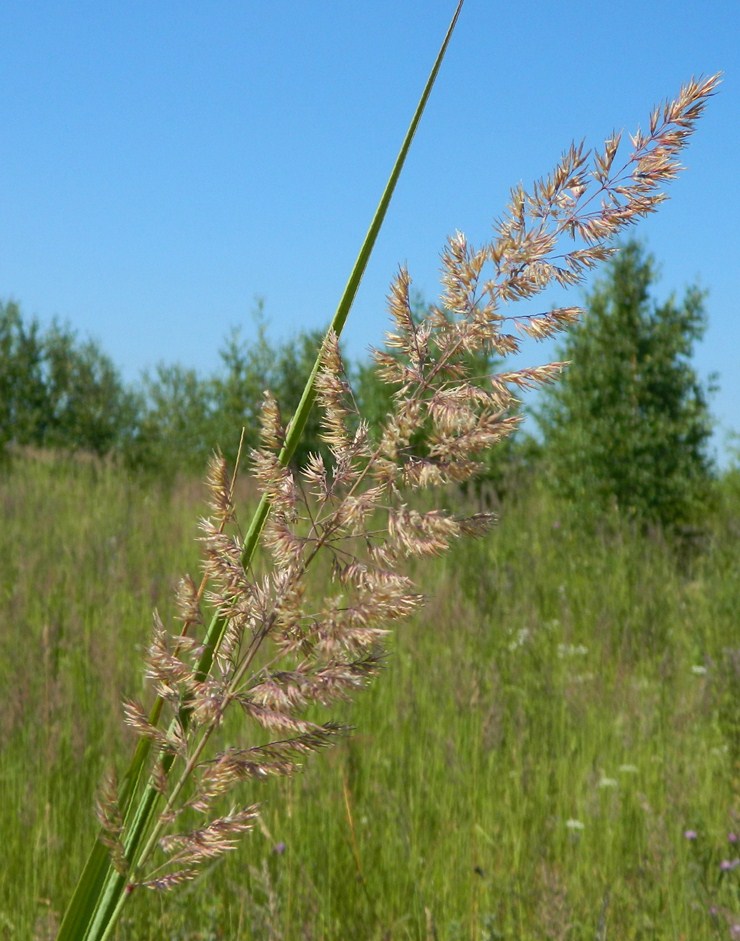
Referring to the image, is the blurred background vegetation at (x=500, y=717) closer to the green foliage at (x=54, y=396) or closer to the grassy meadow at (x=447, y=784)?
the grassy meadow at (x=447, y=784)

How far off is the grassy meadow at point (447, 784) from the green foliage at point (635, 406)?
9.82ft

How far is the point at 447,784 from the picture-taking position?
2.82 meters

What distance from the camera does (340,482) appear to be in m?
0.81

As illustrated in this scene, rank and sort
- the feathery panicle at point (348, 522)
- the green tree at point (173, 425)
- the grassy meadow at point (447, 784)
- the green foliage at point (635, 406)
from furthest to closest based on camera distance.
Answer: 1. the green tree at point (173, 425)
2. the green foliage at point (635, 406)
3. the grassy meadow at point (447, 784)
4. the feathery panicle at point (348, 522)

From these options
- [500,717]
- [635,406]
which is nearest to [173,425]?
[635,406]

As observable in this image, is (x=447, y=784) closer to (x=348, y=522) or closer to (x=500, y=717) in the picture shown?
(x=500, y=717)

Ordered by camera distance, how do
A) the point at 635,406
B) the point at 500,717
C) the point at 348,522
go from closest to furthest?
A: the point at 348,522, the point at 500,717, the point at 635,406

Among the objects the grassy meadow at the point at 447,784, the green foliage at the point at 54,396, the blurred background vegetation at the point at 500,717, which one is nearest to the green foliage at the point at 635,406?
the blurred background vegetation at the point at 500,717

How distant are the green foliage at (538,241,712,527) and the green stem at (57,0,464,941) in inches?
→ 314

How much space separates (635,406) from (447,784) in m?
6.40

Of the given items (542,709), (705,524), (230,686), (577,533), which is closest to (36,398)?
(577,533)

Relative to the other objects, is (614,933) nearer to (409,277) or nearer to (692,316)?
(409,277)

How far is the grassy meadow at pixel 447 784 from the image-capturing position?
2148mm

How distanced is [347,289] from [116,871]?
54 centimetres
